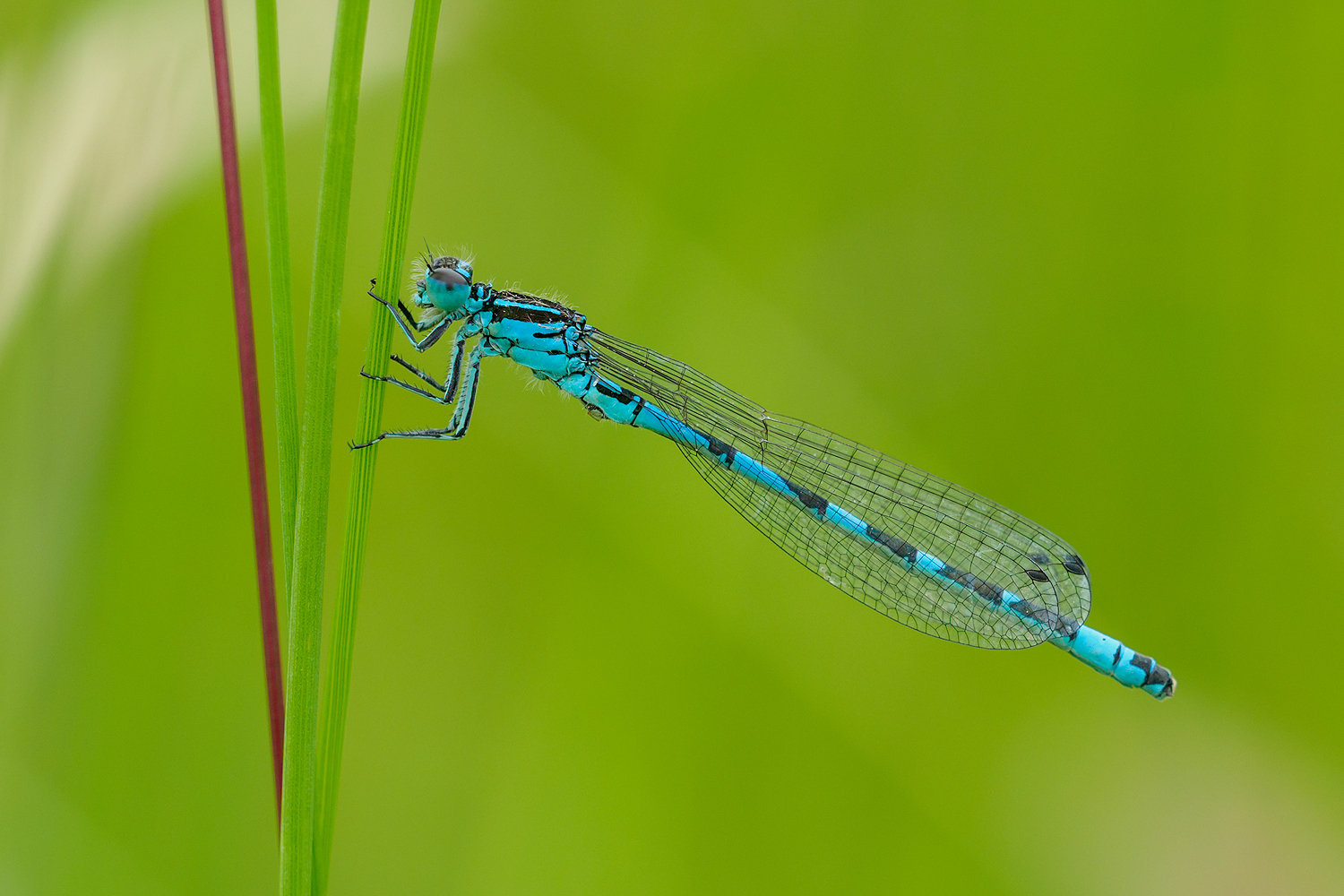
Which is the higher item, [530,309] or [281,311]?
[530,309]

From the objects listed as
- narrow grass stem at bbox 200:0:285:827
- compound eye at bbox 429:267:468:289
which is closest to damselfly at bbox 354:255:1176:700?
compound eye at bbox 429:267:468:289

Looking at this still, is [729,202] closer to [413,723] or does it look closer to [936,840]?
[413,723]

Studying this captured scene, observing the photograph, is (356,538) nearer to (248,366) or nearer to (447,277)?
(248,366)

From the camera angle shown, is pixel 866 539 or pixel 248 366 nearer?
pixel 248 366

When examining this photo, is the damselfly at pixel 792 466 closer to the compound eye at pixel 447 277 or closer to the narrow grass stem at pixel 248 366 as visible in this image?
the compound eye at pixel 447 277

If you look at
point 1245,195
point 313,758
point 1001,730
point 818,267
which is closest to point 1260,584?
point 1001,730

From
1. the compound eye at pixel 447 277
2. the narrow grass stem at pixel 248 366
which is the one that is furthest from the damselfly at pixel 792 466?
the narrow grass stem at pixel 248 366

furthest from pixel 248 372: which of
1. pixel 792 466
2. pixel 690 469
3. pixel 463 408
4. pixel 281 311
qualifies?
pixel 792 466
